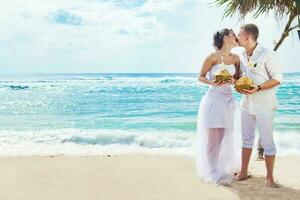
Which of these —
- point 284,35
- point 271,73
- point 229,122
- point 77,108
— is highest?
point 284,35

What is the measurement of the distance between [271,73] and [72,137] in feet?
27.7

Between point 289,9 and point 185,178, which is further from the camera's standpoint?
point 289,9

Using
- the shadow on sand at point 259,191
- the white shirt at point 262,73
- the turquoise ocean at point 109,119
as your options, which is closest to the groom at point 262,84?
the white shirt at point 262,73

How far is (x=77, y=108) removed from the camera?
2464 cm

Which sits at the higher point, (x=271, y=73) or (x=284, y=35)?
(x=284, y=35)

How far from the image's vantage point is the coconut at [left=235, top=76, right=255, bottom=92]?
17.3 ft

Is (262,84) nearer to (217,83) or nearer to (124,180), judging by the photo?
(217,83)

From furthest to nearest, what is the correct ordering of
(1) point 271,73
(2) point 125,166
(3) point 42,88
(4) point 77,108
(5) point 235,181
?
(3) point 42,88
(4) point 77,108
(2) point 125,166
(5) point 235,181
(1) point 271,73

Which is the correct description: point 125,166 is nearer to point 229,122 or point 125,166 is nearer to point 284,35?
point 229,122

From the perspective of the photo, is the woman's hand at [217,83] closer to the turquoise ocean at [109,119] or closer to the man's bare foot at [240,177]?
the man's bare foot at [240,177]

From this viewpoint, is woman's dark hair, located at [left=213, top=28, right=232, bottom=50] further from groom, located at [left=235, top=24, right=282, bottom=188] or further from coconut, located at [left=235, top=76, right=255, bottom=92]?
coconut, located at [left=235, top=76, right=255, bottom=92]

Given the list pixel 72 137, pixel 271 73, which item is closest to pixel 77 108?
pixel 72 137

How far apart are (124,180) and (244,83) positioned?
1630 mm

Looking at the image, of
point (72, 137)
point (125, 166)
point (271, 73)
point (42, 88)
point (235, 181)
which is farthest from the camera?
point (42, 88)
